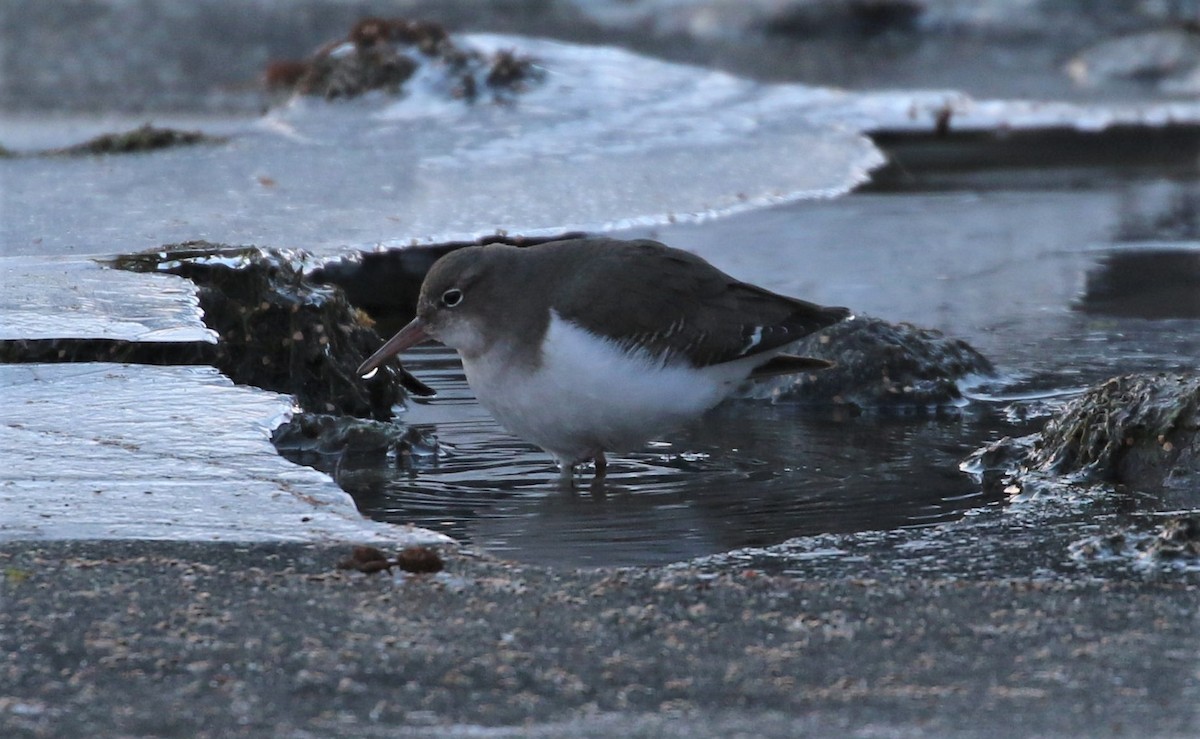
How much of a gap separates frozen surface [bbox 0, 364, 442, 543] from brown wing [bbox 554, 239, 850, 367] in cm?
96

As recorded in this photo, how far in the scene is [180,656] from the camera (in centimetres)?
302

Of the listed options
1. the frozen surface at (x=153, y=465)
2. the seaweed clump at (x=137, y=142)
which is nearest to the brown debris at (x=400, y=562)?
the frozen surface at (x=153, y=465)

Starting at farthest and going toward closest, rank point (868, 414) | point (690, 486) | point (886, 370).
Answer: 1. point (886, 370)
2. point (868, 414)
3. point (690, 486)

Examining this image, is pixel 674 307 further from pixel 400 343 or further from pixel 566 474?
pixel 400 343

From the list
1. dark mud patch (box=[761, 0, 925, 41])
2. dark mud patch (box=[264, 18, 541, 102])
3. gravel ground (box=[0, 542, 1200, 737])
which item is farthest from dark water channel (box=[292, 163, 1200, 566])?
dark mud patch (box=[761, 0, 925, 41])

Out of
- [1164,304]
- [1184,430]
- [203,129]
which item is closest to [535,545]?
[1184,430]

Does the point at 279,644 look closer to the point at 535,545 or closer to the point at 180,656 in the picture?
the point at 180,656

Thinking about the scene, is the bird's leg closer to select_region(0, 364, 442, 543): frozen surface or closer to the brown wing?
the brown wing

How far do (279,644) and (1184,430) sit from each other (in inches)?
108

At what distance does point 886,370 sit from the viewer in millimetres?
5961

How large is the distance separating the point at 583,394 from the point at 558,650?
169 centimetres

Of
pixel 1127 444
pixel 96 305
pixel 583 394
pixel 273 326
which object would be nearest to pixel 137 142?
pixel 273 326

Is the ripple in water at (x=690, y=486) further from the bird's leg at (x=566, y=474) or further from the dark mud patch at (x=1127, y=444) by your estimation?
the dark mud patch at (x=1127, y=444)

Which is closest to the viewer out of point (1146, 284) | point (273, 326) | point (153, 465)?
point (153, 465)
